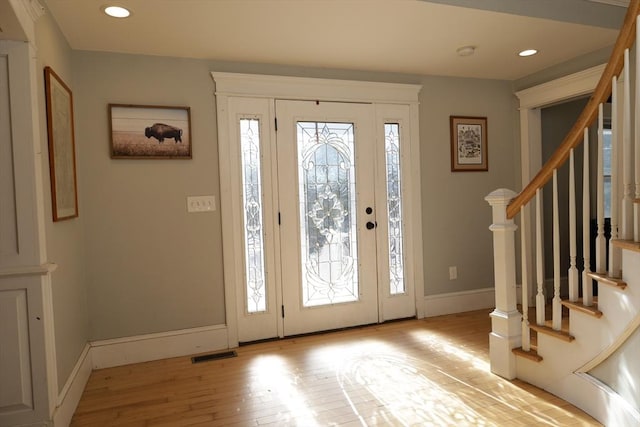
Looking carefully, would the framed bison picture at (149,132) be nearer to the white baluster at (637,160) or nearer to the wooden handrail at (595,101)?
the wooden handrail at (595,101)

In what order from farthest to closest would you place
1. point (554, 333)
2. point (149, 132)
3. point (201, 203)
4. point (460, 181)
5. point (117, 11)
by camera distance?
point (460, 181) < point (201, 203) < point (149, 132) < point (117, 11) < point (554, 333)

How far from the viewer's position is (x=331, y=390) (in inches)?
97.3

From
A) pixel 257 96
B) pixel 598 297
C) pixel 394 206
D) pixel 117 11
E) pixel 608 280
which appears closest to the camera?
pixel 608 280

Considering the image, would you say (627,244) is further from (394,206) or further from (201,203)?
(201,203)

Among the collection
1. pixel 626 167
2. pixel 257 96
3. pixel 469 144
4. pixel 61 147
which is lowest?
pixel 626 167

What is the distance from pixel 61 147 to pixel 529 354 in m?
2.94

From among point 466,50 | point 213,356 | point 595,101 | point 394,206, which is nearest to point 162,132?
point 213,356

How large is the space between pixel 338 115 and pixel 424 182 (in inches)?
40.2

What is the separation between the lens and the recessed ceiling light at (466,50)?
3.14 meters

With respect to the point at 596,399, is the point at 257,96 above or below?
above

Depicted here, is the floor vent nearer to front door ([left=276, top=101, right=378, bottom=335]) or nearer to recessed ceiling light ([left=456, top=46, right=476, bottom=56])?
front door ([left=276, top=101, right=378, bottom=335])

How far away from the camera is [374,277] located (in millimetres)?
3656

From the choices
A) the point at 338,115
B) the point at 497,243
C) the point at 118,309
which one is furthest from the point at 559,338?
the point at 118,309

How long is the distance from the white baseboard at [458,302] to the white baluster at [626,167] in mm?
2119
